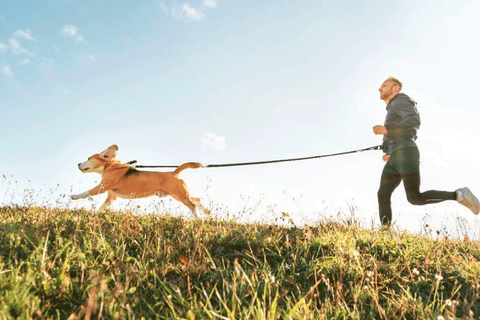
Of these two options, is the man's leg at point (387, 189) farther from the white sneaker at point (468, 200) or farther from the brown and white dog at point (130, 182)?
the brown and white dog at point (130, 182)

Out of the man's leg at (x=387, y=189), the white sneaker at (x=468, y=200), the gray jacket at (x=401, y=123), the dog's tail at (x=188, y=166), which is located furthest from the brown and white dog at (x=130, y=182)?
the white sneaker at (x=468, y=200)

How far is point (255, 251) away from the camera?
12.5 ft

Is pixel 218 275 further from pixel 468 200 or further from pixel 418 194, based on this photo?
pixel 468 200

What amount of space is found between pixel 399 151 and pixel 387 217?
42.9 inches

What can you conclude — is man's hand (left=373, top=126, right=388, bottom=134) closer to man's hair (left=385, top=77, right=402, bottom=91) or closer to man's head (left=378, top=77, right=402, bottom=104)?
man's head (left=378, top=77, right=402, bottom=104)

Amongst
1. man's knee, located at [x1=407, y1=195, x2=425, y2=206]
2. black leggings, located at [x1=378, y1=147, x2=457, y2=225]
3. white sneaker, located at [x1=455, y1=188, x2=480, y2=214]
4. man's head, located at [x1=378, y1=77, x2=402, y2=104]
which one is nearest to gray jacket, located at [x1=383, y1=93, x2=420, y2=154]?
black leggings, located at [x1=378, y1=147, x2=457, y2=225]

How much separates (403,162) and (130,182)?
15.3 ft

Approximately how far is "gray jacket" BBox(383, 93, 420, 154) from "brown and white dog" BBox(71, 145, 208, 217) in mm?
3246

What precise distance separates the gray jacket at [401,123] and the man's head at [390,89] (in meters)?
0.26

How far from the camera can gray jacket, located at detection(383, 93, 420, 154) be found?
582 centimetres

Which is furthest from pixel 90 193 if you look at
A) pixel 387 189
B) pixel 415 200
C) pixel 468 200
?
pixel 468 200

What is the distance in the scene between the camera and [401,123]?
229 inches

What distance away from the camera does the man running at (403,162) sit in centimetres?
574

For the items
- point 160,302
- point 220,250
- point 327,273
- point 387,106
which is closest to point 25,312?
point 160,302
